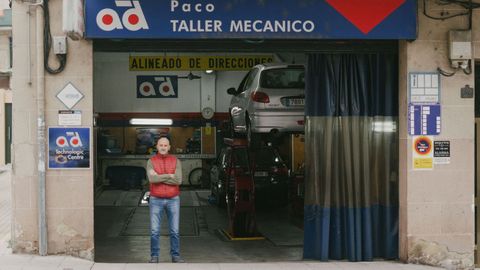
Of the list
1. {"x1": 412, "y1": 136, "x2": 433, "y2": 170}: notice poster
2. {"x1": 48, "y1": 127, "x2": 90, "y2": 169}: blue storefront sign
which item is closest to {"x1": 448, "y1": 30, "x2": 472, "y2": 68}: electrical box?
{"x1": 412, "y1": 136, "x2": 433, "y2": 170}: notice poster

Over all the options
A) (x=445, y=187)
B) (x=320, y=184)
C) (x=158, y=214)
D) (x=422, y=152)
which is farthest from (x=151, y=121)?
(x=445, y=187)

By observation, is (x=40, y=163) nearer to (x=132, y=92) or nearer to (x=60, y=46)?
(x=60, y=46)

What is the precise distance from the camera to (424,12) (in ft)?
26.9

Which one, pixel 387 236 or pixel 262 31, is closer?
pixel 262 31

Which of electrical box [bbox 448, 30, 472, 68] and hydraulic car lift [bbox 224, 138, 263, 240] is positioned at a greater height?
electrical box [bbox 448, 30, 472, 68]

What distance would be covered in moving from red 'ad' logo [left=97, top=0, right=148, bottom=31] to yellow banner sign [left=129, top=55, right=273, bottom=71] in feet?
18.2

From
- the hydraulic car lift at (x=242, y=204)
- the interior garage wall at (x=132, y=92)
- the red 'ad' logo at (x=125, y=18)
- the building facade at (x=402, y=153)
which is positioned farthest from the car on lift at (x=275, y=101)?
the interior garage wall at (x=132, y=92)

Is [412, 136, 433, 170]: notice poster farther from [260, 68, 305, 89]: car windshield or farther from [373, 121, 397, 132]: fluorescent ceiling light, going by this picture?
[260, 68, 305, 89]: car windshield

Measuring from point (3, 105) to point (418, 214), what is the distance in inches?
894

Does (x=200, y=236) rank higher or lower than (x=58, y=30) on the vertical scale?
lower

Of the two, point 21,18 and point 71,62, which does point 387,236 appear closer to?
point 71,62

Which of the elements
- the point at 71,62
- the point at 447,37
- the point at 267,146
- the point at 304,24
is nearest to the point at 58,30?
the point at 71,62

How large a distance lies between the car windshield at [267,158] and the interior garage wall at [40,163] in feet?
25.0

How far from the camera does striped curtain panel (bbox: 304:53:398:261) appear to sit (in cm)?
855
